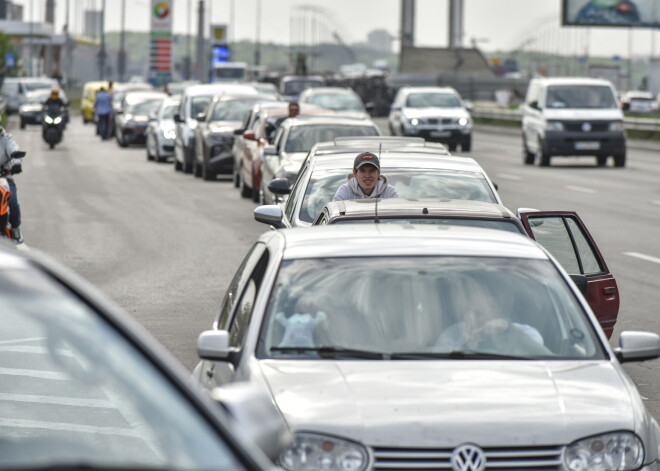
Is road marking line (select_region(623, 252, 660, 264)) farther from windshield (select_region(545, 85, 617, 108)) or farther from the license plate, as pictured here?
windshield (select_region(545, 85, 617, 108))

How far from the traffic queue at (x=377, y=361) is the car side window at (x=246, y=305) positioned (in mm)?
17

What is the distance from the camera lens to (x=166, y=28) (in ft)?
343

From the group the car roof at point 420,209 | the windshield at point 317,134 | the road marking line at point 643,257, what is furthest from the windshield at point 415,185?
the windshield at point 317,134

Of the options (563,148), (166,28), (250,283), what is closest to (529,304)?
(250,283)

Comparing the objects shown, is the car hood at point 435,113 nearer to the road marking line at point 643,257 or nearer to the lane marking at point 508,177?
the lane marking at point 508,177

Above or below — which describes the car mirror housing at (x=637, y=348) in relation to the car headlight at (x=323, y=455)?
above

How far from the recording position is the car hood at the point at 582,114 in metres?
37.6

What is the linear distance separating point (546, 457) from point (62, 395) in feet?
15.3

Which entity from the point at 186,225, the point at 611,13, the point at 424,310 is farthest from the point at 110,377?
the point at 611,13

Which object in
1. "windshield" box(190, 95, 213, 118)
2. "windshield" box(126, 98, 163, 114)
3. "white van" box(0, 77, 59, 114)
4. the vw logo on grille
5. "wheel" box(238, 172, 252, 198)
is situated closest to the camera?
the vw logo on grille

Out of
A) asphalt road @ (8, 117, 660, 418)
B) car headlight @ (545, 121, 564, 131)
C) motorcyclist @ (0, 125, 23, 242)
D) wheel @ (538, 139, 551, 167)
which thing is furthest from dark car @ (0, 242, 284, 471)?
wheel @ (538, 139, 551, 167)

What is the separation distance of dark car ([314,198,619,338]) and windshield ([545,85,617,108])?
2811cm

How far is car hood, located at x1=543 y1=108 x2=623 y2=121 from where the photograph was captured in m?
37.6

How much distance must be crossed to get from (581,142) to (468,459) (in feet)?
108
